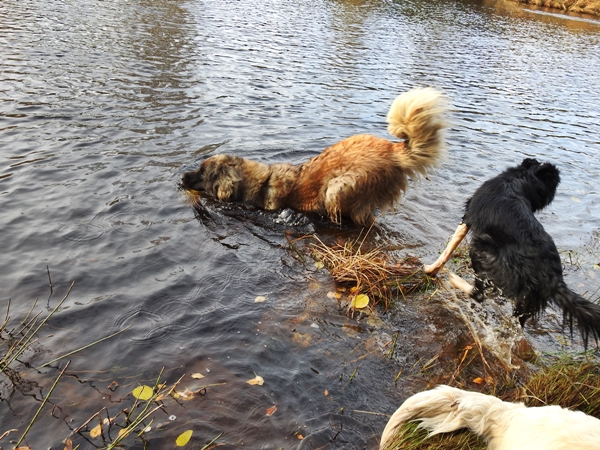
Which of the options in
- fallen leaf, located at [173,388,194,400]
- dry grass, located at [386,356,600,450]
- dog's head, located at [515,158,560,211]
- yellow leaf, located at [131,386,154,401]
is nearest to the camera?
dry grass, located at [386,356,600,450]

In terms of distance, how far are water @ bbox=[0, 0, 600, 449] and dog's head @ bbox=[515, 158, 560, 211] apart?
4.40 ft

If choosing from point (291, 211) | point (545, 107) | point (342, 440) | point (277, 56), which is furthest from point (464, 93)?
point (342, 440)

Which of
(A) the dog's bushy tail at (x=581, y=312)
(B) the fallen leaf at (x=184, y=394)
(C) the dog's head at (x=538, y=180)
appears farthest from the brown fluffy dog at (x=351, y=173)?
(B) the fallen leaf at (x=184, y=394)

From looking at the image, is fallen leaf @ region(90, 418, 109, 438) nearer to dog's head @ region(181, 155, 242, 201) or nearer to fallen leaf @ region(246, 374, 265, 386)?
fallen leaf @ region(246, 374, 265, 386)

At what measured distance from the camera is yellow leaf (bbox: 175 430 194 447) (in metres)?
2.91

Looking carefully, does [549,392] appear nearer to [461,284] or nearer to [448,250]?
[461,284]

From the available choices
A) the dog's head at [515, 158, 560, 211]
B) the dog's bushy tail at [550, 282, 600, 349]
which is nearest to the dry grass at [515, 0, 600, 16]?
the dog's head at [515, 158, 560, 211]

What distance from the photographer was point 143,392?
10.5ft

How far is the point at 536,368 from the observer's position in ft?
12.5

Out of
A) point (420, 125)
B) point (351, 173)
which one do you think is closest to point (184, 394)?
point (351, 173)

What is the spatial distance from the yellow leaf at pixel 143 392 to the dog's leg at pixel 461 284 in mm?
3178

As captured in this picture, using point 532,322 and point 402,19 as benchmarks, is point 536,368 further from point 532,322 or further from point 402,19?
point 402,19

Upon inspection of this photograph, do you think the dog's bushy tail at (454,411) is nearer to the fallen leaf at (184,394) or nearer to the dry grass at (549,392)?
the dry grass at (549,392)

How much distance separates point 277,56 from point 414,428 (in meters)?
14.1
